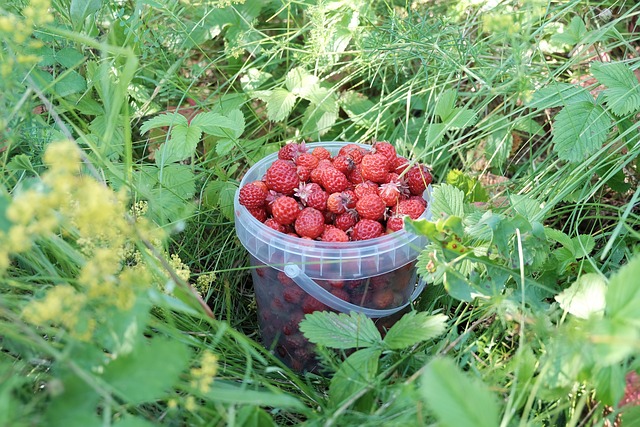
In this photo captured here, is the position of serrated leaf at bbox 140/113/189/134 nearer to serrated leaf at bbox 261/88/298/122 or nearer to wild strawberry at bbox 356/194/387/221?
serrated leaf at bbox 261/88/298/122

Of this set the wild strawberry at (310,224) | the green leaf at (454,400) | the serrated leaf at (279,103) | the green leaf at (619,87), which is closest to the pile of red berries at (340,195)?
the wild strawberry at (310,224)

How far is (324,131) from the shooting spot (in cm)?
163

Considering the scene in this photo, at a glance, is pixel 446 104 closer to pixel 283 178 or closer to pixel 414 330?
pixel 283 178

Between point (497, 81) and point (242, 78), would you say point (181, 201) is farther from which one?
point (497, 81)

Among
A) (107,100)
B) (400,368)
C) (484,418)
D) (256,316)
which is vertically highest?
(107,100)

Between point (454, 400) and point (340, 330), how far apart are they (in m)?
0.44

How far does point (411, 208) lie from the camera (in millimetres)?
1233

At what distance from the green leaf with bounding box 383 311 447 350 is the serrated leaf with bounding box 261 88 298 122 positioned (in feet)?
2.19

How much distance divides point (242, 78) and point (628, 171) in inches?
39.1

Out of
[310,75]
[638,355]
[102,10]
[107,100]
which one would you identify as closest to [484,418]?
[638,355]

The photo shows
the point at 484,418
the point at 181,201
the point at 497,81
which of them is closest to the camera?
the point at 484,418

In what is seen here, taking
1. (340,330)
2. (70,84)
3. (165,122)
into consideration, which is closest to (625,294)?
(340,330)

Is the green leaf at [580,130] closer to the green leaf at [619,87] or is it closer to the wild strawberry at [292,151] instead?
the green leaf at [619,87]

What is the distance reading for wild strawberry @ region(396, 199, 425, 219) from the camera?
1228 millimetres
